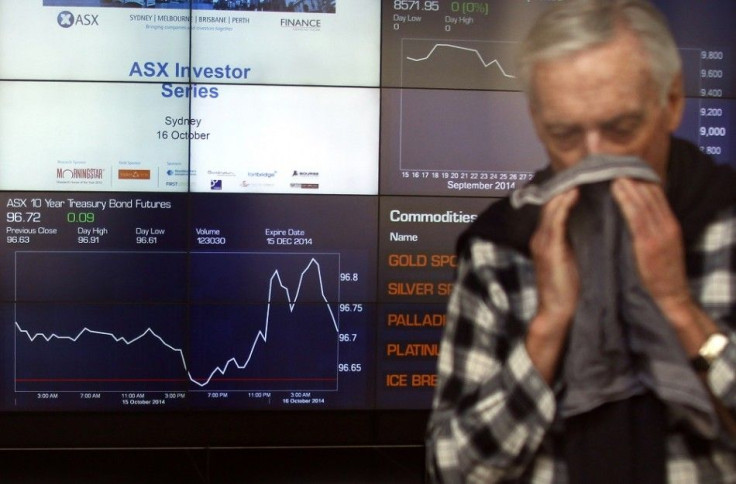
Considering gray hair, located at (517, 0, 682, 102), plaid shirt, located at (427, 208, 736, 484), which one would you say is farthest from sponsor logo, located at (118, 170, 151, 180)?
gray hair, located at (517, 0, 682, 102)

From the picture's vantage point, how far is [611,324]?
1.10 metres

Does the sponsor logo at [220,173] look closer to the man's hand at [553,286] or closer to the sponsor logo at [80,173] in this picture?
the sponsor logo at [80,173]

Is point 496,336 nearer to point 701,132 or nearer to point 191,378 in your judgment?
point 191,378

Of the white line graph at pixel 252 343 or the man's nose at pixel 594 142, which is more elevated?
the man's nose at pixel 594 142

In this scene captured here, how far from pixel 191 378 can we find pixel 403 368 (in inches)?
34.0

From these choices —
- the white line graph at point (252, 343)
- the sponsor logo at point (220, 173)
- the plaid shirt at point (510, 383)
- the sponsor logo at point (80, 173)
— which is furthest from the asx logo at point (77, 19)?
the plaid shirt at point (510, 383)

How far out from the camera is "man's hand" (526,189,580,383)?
1.07 m

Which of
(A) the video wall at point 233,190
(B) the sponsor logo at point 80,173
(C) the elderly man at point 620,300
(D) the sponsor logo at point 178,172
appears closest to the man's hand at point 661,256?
(C) the elderly man at point 620,300

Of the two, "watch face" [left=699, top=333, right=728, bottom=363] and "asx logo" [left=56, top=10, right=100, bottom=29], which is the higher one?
"asx logo" [left=56, top=10, right=100, bottom=29]

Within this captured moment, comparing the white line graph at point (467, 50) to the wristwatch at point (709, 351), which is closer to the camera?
the wristwatch at point (709, 351)

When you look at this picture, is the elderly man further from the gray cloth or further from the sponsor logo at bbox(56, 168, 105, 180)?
the sponsor logo at bbox(56, 168, 105, 180)

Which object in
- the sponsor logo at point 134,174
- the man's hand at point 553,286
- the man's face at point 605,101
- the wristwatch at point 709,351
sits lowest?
the wristwatch at point 709,351

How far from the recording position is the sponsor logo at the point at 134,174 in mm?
3752

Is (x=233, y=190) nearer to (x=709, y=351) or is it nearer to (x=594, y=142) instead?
(x=594, y=142)
